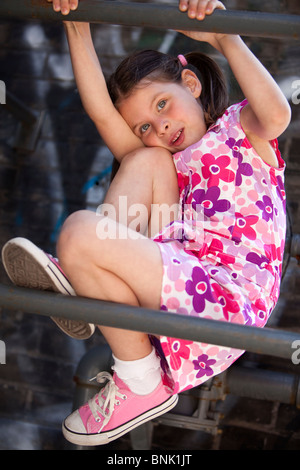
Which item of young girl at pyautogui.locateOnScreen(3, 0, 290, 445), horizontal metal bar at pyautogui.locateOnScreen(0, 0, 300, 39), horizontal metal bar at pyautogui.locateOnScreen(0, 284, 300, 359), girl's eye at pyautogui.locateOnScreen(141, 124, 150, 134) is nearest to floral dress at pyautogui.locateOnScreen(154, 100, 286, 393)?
young girl at pyautogui.locateOnScreen(3, 0, 290, 445)

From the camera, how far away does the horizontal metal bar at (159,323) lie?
0.80 meters

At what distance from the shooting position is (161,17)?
876 mm

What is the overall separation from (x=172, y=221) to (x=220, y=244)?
0.47ft

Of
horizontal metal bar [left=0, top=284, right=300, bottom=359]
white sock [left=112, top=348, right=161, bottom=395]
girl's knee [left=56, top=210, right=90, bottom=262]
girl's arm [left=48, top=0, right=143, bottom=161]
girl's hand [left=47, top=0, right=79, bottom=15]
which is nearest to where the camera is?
horizontal metal bar [left=0, top=284, right=300, bottom=359]

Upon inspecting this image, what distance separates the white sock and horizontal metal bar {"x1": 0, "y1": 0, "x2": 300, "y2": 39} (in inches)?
23.0

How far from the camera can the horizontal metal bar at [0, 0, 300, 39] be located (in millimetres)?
849

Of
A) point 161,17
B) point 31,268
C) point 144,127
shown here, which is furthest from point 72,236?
point 144,127

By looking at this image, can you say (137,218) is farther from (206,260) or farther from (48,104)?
(48,104)

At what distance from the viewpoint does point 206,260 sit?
1.22 m

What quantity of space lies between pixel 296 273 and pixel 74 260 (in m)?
1.29

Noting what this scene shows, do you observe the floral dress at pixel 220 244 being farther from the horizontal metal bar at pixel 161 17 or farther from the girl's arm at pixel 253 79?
the horizontal metal bar at pixel 161 17

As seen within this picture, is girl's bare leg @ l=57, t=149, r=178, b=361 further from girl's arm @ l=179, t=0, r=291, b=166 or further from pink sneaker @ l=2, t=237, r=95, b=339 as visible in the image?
girl's arm @ l=179, t=0, r=291, b=166
